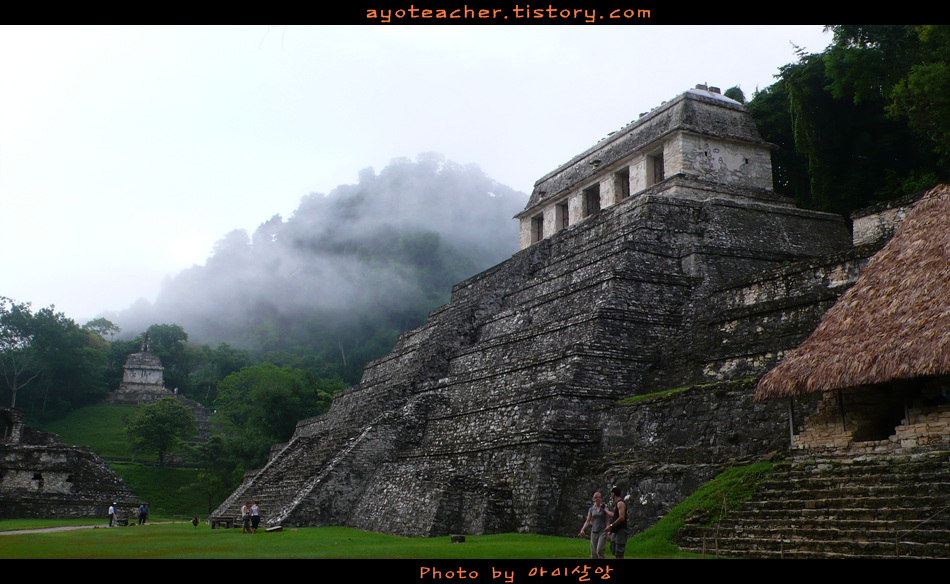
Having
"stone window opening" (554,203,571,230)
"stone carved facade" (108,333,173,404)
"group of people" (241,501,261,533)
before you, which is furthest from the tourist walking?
"stone carved facade" (108,333,173,404)

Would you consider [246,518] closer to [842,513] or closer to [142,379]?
[842,513]

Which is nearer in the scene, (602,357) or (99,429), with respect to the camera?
(602,357)

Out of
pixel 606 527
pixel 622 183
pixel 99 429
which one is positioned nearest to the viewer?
pixel 606 527

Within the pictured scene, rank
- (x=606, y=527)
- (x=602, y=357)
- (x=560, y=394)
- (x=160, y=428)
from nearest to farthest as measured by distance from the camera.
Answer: (x=606, y=527)
(x=560, y=394)
(x=602, y=357)
(x=160, y=428)

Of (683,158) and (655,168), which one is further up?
(655,168)

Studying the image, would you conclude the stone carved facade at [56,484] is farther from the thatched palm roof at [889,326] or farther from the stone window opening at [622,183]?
the thatched palm roof at [889,326]

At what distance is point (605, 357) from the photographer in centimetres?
1454

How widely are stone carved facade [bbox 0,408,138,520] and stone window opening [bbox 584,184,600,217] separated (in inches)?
630

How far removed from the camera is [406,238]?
7800 centimetres

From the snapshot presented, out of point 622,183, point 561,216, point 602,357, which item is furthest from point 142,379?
point 602,357

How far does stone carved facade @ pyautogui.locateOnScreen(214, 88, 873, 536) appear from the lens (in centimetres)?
1264

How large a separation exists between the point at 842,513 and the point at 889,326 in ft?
7.43

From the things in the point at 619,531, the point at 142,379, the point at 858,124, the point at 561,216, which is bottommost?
the point at 619,531
